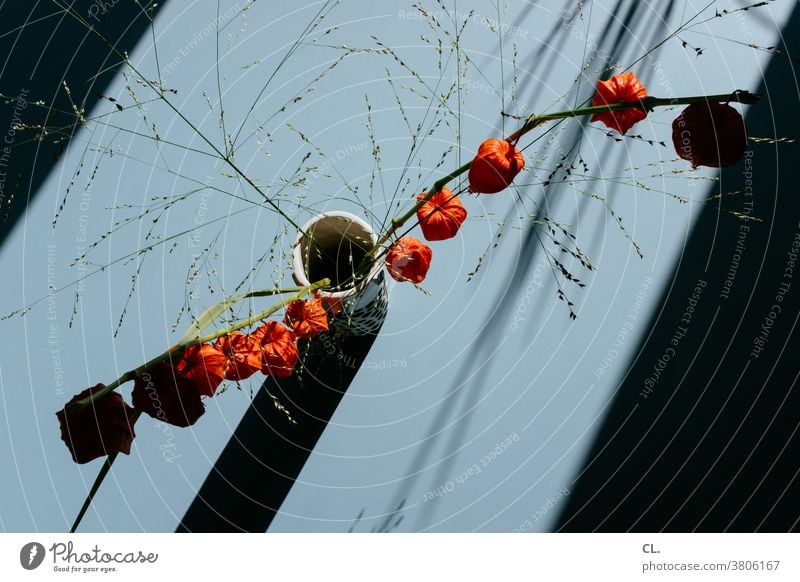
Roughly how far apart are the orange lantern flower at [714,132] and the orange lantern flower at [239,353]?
13.8 inches

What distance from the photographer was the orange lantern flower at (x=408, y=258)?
62 centimetres

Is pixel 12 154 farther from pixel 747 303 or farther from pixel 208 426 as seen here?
pixel 747 303

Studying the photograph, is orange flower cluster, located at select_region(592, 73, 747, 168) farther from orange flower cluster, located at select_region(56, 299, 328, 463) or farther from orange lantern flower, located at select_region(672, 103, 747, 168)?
orange flower cluster, located at select_region(56, 299, 328, 463)

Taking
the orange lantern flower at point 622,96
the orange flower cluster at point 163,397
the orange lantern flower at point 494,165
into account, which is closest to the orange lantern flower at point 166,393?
the orange flower cluster at point 163,397

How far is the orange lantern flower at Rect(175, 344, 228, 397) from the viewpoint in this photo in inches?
21.1

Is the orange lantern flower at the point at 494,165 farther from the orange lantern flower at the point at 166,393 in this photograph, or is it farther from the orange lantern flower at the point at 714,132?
the orange lantern flower at the point at 166,393

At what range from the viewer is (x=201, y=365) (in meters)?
0.54
